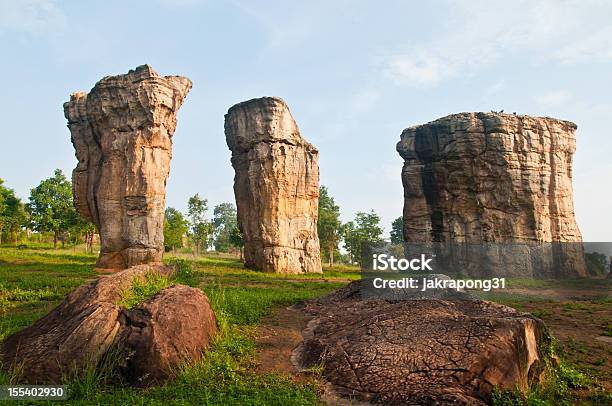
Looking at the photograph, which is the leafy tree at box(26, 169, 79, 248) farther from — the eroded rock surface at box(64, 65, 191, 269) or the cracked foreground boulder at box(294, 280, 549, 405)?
the cracked foreground boulder at box(294, 280, 549, 405)

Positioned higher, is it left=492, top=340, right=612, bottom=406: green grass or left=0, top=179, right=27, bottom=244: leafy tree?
left=0, top=179, right=27, bottom=244: leafy tree

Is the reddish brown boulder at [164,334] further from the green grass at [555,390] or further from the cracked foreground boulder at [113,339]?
the green grass at [555,390]

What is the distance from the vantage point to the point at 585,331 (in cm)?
1033

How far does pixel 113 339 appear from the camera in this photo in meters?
6.17

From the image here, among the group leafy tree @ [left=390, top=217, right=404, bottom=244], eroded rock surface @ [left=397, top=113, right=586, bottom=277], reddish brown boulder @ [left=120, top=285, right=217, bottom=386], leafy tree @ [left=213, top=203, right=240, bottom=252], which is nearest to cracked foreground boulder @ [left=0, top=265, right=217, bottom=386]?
reddish brown boulder @ [left=120, top=285, right=217, bottom=386]

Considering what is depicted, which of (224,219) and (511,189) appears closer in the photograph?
(511,189)

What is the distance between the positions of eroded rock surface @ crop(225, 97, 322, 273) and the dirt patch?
19727 mm

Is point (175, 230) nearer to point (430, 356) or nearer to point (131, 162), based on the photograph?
point (131, 162)

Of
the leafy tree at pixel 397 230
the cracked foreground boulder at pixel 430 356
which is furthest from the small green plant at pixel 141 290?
the leafy tree at pixel 397 230

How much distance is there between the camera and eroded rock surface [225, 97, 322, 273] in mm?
31156

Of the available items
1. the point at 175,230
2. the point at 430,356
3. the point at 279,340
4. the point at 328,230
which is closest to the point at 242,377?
the point at 279,340

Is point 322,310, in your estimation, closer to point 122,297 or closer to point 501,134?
point 122,297

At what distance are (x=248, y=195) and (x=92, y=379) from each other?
27381 mm

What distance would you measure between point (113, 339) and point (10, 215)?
53195mm
